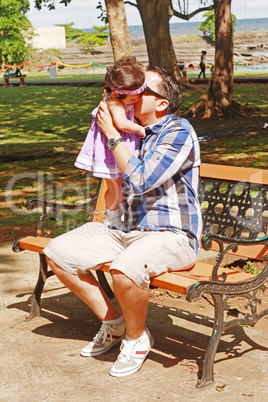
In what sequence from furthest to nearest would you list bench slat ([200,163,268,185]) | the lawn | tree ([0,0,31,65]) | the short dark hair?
tree ([0,0,31,65]) → the lawn → bench slat ([200,163,268,185]) → the short dark hair

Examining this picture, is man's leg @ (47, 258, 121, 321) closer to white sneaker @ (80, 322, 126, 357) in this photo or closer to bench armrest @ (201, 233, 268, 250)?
white sneaker @ (80, 322, 126, 357)

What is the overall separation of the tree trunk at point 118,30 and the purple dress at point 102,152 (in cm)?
579

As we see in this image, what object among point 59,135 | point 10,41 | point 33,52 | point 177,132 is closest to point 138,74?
point 177,132

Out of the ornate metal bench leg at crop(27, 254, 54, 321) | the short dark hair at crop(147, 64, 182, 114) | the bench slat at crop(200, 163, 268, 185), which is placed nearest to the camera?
the short dark hair at crop(147, 64, 182, 114)

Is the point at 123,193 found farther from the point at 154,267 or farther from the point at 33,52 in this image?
the point at 33,52

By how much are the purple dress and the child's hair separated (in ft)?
0.55

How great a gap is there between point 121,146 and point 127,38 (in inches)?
244

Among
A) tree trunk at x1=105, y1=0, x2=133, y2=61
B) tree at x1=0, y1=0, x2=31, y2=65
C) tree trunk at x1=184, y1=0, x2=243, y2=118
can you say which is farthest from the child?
tree at x1=0, y1=0, x2=31, y2=65

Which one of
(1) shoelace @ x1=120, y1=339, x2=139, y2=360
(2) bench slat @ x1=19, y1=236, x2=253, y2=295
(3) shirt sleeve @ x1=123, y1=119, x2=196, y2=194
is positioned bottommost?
(1) shoelace @ x1=120, y1=339, x2=139, y2=360

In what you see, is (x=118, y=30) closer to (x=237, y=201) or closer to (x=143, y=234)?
(x=237, y=201)

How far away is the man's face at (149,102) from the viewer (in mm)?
3699

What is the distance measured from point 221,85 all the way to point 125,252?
13299 millimetres

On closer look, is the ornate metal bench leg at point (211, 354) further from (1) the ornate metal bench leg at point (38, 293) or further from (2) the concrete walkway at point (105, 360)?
(1) the ornate metal bench leg at point (38, 293)

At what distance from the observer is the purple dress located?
12.1ft
